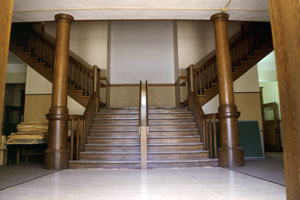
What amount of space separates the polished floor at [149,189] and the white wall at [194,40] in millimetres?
5304

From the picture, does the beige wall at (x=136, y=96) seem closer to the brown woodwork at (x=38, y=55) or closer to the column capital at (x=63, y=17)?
the brown woodwork at (x=38, y=55)

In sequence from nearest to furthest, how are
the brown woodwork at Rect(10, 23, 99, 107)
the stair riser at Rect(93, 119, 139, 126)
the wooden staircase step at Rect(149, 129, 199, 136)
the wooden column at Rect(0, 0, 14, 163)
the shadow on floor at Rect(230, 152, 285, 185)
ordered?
the wooden column at Rect(0, 0, 14, 163) → the shadow on floor at Rect(230, 152, 285, 185) → the wooden staircase step at Rect(149, 129, 199, 136) → the stair riser at Rect(93, 119, 139, 126) → the brown woodwork at Rect(10, 23, 99, 107)

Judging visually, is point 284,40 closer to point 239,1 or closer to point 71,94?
point 239,1

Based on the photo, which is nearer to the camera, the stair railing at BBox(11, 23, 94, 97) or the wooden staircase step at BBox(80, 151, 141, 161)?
the wooden staircase step at BBox(80, 151, 141, 161)

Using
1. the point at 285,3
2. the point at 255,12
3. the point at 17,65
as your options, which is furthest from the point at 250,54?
the point at 17,65

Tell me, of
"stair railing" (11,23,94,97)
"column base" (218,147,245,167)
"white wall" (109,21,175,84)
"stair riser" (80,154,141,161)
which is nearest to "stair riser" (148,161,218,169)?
"column base" (218,147,245,167)

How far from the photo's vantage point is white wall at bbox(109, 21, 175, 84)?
326 inches

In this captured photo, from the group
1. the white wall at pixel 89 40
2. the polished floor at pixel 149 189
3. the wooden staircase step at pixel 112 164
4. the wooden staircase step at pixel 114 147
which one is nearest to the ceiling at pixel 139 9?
the wooden staircase step at pixel 114 147

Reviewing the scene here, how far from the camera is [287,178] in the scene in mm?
1258

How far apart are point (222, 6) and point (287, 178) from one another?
383 centimetres

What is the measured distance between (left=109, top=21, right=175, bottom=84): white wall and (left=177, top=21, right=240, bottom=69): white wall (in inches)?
21.2

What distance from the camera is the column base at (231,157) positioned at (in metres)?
4.18

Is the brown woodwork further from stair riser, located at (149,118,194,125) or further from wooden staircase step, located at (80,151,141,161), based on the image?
wooden staircase step, located at (80,151,141,161)

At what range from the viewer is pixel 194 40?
8.07 meters
